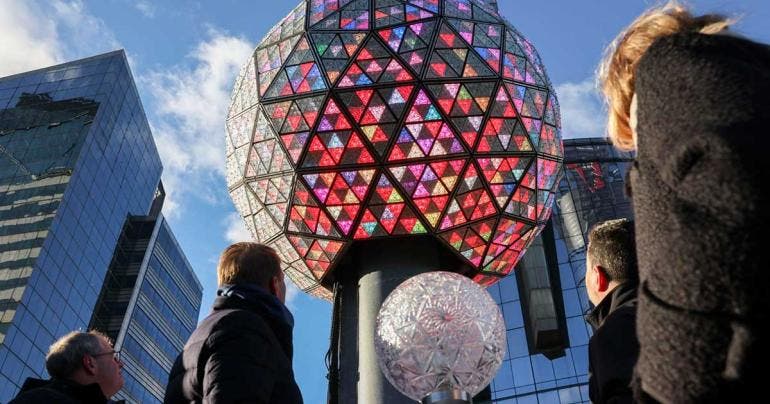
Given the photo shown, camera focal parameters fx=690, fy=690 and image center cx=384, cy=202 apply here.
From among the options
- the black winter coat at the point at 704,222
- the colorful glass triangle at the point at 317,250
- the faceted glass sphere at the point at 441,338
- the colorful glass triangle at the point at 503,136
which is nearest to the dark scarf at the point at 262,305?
the faceted glass sphere at the point at 441,338

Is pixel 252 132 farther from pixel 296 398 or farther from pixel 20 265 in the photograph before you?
pixel 20 265

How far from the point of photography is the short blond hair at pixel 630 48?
1.85 meters

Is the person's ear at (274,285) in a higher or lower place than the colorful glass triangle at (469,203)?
lower

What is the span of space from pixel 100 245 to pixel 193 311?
66.3 ft

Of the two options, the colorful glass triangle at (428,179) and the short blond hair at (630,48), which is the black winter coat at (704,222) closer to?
the short blond hair at (630,48)

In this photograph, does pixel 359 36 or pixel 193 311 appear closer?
pixel 359 36

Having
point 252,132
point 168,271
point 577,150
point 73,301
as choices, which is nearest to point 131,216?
point 168,271

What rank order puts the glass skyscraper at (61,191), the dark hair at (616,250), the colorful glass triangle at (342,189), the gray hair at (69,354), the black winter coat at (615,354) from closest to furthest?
the black winter coat at (615,354), the dark hair at (616,250), the gray hair at (69,354), the colorful glass triangle at (342,189), the glass skyscraper at (61,191)

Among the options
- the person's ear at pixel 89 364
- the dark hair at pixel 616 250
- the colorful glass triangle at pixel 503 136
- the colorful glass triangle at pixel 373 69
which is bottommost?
the person's ear at pixel 89 364

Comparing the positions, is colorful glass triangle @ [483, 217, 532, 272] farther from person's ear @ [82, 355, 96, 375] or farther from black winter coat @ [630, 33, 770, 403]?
black winter coat @ [630, 33, 770, 403]

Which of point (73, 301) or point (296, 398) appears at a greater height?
point (73, 301)

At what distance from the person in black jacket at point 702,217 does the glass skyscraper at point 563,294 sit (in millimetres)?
34044

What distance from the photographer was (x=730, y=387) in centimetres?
118

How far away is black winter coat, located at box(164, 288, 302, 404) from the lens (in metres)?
3.22
